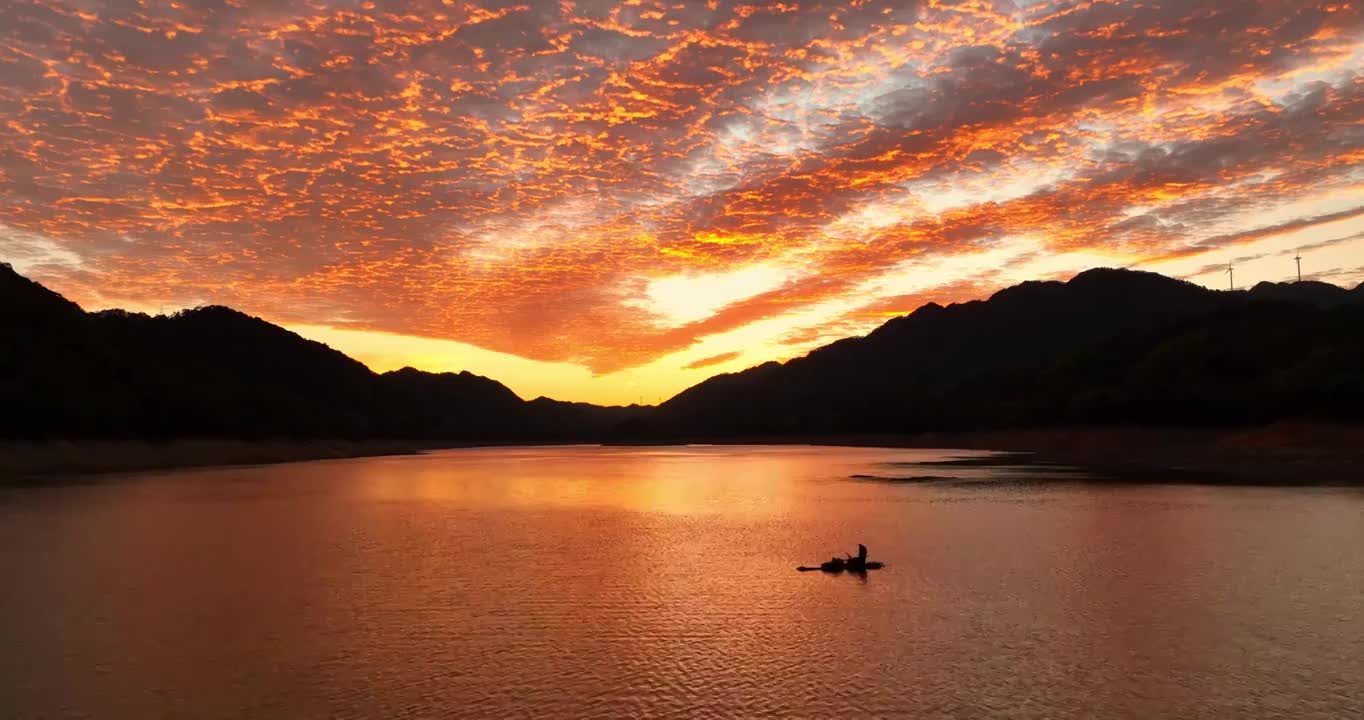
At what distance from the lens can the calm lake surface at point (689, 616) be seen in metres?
13.0

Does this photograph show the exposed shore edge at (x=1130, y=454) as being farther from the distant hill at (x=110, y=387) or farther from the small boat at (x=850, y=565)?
the small boat at (x=850, y=565)

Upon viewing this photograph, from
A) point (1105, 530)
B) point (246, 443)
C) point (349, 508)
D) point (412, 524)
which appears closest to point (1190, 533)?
point (1105, 530)

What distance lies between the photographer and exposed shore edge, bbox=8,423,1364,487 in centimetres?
6069

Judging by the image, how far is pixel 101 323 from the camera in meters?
118

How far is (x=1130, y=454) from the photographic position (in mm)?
89750

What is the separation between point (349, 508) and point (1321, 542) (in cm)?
4303

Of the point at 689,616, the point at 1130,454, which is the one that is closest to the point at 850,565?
the point at 689,616

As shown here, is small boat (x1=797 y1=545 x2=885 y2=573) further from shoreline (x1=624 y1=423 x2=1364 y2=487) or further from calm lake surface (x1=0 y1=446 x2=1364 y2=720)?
shoreline (x1=624 y1=423 x2=1364 y2=487)

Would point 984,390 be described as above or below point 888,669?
above

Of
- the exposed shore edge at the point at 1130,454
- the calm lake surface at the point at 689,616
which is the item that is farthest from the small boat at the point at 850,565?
the exposed shore edge at the point at 1130,454

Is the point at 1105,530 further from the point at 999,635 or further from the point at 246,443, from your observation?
the point at 246,443

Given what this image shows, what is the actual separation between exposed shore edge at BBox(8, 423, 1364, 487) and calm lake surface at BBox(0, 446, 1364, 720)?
2689cm

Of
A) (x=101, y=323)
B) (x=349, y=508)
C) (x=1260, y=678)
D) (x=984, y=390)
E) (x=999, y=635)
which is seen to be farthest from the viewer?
(x=984, y=390)

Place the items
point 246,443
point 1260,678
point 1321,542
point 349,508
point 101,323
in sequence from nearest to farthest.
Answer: point 1260,678 < point 1321,542 < point 349,508 < point 246,443 < point 101,323
